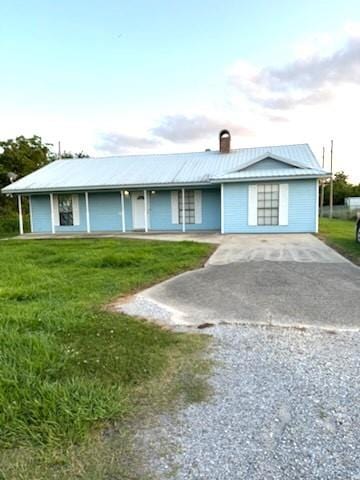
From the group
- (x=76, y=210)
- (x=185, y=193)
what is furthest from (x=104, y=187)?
(x=185, y=193)

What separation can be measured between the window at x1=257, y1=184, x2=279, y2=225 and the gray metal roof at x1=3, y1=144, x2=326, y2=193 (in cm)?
83

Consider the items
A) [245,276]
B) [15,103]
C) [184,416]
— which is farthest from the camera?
[15,103]

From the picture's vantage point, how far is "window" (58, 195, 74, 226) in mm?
17297

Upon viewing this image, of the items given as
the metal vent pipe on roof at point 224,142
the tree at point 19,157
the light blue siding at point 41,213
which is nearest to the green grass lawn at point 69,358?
the light blue siding at point 41,213

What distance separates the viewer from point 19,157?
98.4 feet

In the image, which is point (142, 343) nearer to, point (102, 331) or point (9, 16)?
point (102, 331)

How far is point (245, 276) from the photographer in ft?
21.0

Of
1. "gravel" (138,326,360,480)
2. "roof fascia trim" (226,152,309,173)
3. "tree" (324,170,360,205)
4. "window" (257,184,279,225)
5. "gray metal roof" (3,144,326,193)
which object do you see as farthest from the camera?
"tree" (324,170,360,205)

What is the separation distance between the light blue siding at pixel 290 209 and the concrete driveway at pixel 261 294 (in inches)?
220

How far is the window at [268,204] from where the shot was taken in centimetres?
1386

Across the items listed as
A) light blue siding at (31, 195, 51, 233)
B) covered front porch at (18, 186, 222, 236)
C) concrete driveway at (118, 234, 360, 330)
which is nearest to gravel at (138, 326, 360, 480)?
concrete driveway at (118, 234, 360, 330)

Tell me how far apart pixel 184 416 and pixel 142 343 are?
1223mm

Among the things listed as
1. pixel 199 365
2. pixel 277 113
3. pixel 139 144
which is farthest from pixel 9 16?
pixel 139 144

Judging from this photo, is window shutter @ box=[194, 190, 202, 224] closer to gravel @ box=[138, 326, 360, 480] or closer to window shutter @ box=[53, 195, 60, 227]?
window shutter @ box=[53, 195, 60, 227]
